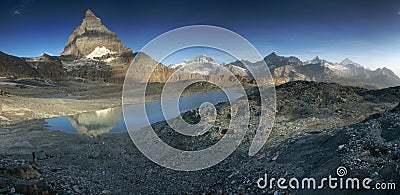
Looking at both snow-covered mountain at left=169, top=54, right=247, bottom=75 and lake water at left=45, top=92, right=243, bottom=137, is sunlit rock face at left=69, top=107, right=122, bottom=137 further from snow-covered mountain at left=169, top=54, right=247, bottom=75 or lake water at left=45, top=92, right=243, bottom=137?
snow-covered mountain at left=169, top=54, right=247, bottom=75

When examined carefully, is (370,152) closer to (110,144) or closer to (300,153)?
(300,153)

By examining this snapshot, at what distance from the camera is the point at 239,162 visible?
16906 mm

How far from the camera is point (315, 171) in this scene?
36.5 ft

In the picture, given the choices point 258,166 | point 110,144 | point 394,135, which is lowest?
point 110,144

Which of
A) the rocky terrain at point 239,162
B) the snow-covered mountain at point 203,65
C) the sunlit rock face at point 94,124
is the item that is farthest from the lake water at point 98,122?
Result: the snow-covered mountain at point 203,65

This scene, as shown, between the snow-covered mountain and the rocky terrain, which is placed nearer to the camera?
the rocky terrain

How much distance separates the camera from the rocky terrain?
1085cm

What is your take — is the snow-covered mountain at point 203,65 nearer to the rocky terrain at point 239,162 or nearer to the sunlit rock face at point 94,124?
the rocky terrain at point 239,162

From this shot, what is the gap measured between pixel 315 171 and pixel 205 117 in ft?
61.0

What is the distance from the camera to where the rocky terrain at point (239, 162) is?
10.9 metres

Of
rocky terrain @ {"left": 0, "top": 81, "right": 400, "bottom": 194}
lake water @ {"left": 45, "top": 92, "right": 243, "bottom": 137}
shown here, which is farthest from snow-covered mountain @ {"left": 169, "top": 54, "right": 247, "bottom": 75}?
lake water @ {"left": 45, "top": 92, "right": 243, "bottom": 137}

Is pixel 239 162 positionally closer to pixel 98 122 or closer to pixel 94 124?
pixel 94 124

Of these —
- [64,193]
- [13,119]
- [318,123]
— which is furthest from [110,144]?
[13,119]

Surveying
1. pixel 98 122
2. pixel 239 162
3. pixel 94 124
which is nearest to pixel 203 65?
pixel 239 162
